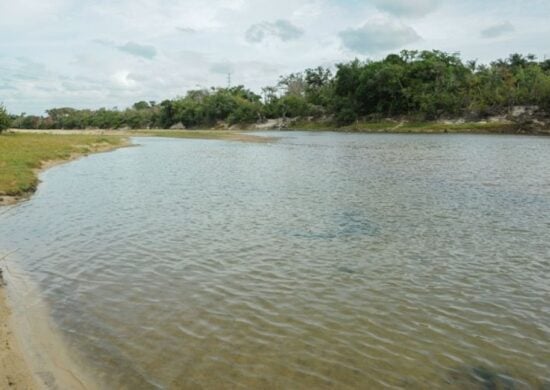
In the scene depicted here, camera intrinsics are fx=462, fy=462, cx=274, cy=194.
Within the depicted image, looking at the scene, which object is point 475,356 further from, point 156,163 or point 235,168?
point 156,163

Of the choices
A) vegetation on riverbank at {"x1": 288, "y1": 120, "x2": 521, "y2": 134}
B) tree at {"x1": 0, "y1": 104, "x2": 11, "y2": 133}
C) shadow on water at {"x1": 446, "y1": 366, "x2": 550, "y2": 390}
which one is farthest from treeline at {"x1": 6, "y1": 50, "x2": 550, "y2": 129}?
shadow on water at {"x1": 446, "y1": 366, "x2": 550, "y2": 390}

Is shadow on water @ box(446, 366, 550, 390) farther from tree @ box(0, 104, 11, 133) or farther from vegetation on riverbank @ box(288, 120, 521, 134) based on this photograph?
vegetation on riverbank @ box(288, 120, 521, 134)

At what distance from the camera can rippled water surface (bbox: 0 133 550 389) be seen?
8.28m

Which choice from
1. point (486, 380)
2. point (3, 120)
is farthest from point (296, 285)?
point (3, 120)

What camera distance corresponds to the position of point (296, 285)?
1229cm

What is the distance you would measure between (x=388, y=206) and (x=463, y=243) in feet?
23.0

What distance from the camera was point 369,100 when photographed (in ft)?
463

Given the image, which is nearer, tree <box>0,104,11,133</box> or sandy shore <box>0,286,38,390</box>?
sandy shore <box>0,286,38,390</box>

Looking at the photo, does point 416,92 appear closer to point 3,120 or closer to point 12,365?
point 3,120

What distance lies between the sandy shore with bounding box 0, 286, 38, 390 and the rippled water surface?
98 centimetres

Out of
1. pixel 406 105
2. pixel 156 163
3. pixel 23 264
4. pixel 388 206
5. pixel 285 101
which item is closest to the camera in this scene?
pixel 23 264

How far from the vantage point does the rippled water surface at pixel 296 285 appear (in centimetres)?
828

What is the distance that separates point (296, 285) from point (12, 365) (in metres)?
6.70

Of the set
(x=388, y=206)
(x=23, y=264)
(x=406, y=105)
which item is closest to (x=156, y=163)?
(x=388, y=206)
